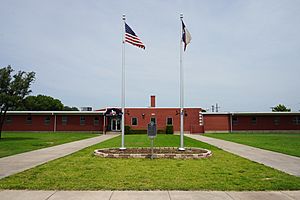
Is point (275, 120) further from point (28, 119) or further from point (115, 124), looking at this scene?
point (28, 119)

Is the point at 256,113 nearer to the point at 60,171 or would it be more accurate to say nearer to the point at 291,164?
the point at 291,164

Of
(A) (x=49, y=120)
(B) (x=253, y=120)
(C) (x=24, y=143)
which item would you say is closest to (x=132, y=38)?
(C) (x=24, y=143)

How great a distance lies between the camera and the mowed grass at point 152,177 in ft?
20.2

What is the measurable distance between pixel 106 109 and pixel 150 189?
33.0 meters

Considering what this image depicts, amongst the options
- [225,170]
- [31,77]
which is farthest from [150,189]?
[31,77]

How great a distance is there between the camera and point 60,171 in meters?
8.03

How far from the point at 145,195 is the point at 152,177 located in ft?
5.26

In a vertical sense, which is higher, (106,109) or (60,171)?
(106,109)

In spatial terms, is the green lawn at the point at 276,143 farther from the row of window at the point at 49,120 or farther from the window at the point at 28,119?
the window at the point at 28,119

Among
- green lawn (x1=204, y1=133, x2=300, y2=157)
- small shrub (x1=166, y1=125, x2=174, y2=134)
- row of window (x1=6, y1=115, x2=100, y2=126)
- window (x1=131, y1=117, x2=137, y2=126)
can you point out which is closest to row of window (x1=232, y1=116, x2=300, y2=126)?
small shrub (x1=166, y1=125, x2=174, y2=134)

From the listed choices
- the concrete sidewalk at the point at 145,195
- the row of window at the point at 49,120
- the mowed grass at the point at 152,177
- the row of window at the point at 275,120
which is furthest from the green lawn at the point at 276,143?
the row of window at the point at 49,120

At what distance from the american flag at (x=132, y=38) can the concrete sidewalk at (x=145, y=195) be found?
8.26 metres

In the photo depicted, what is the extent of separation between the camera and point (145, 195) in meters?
5.50

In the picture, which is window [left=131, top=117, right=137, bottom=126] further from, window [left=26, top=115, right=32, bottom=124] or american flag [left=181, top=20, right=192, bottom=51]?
american flag [left=181, top=20, right=192, bottom=51]
